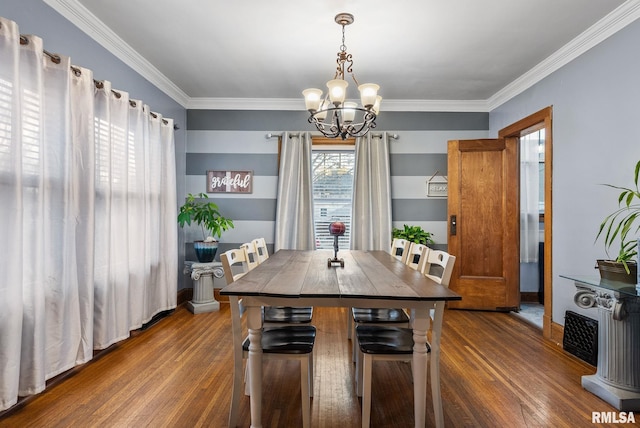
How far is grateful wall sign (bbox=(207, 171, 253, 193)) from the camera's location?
490cm

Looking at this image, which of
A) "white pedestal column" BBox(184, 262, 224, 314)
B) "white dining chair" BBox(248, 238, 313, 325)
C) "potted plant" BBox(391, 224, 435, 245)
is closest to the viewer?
"white dining chair" BBox(248, 238, 313, 325)

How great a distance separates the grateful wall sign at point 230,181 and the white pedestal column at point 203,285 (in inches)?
41.5

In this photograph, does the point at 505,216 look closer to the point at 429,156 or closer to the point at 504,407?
the point at 429,156

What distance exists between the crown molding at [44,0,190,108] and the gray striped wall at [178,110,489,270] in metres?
0.74

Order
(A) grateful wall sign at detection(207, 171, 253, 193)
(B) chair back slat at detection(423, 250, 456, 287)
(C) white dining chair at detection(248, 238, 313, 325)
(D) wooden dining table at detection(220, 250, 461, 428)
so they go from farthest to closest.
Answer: (A) grateful wall sign at detection(207, 171, 253, 193)
(C) white dining chair at detection(248, 238, 313, 325)
(B) chair back slat at detection(423, 250, 456, 287)
(D) wooden dining table at detection(220, 250, 461, 428)

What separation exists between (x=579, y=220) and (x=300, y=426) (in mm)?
2839

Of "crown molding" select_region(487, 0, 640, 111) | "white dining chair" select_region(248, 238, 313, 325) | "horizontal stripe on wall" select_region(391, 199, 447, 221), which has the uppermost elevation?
"crown molding" select_region(487, 0, 640, 111)

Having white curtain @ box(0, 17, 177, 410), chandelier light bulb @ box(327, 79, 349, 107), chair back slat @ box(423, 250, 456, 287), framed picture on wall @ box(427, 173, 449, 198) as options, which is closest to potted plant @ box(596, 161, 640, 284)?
chair back slat @ box(423, 250, 456, 287)

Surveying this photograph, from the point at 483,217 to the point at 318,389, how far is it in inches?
122

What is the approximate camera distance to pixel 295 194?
4797mm

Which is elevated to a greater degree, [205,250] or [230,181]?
[230,181]

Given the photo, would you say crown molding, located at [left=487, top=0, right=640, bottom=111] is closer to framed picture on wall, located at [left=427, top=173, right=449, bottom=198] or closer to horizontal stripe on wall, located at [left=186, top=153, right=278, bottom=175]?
framed picture on wall, located at [left=427, top=173, right=449, bottom=198]

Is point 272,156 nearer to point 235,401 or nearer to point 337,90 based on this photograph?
point 337,90

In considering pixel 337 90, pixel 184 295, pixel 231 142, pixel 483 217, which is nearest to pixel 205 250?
Result: pixel 184 295
